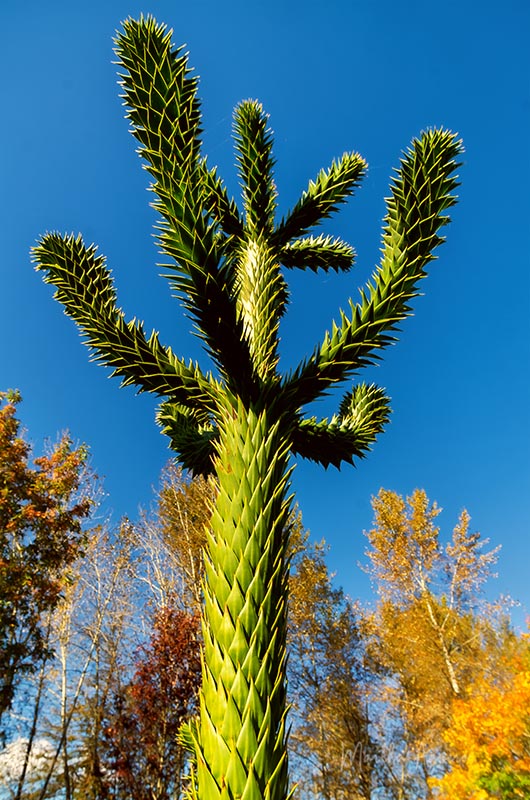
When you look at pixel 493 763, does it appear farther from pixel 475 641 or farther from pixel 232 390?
pixel 232 390

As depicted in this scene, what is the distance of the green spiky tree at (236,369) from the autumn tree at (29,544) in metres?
9.03

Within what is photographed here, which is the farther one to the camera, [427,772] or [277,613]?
[427,772]

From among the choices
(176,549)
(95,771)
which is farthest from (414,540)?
(95,771)

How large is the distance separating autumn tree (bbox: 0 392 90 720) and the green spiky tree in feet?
29.6

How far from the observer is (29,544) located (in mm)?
10125

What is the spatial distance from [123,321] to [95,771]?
12367 mm

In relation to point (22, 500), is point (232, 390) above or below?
below

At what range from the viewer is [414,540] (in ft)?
49.8

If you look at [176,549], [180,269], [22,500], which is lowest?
[180,269]

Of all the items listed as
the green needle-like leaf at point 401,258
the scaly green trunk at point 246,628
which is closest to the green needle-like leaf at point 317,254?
the green needle-like leaf at point 401,258

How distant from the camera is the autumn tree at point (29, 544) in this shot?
9.24 m

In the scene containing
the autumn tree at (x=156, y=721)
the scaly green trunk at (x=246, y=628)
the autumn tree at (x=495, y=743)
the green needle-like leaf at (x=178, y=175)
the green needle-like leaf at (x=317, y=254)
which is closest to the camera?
the scaly green trunk at (x=246, y=628)

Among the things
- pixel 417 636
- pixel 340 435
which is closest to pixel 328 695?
pixel 417 636

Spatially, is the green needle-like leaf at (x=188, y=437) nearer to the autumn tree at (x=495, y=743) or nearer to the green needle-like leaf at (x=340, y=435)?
the green needle-like leaf at (x=340, y=435)
